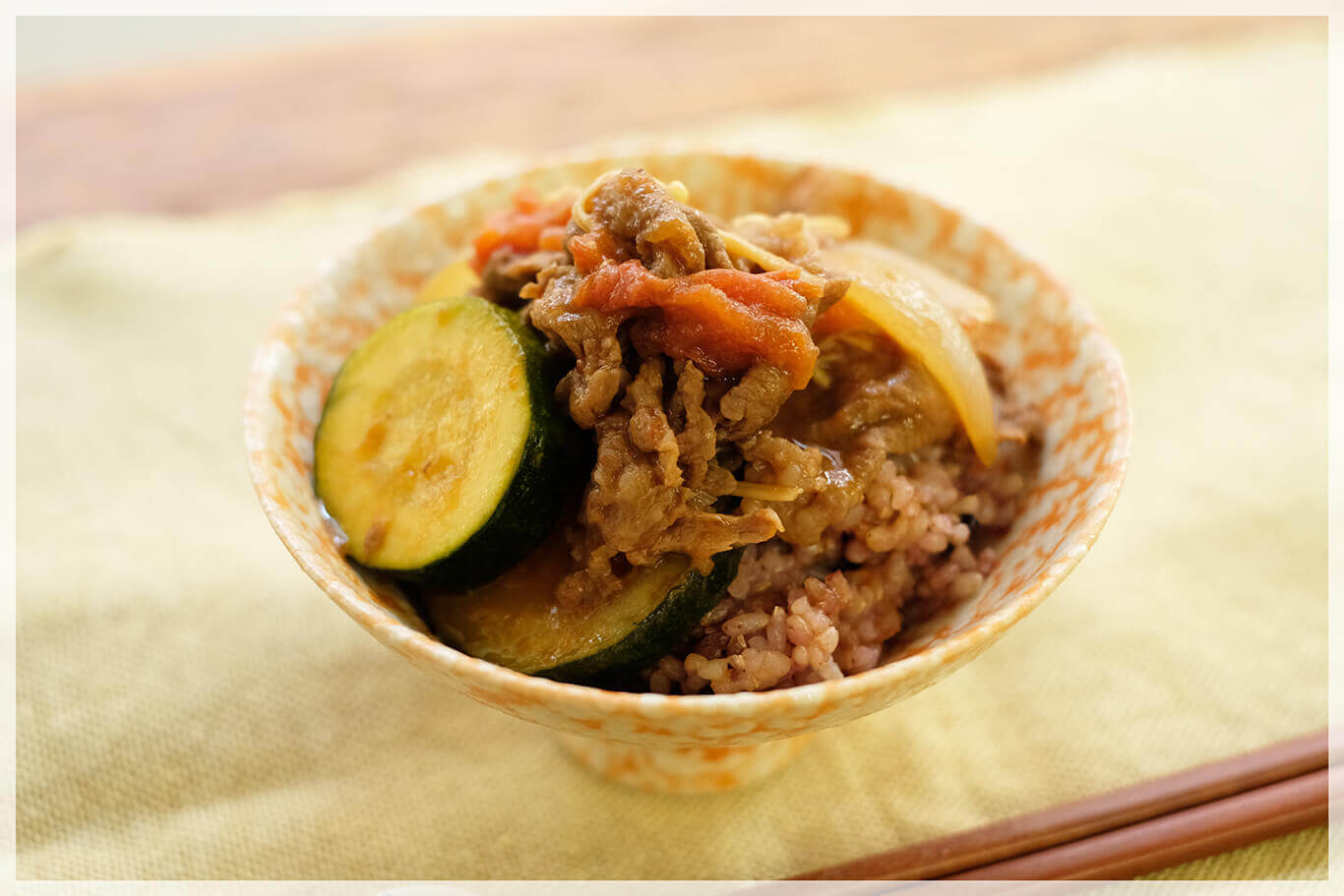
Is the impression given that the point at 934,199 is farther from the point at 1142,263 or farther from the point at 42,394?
the point at 42,394

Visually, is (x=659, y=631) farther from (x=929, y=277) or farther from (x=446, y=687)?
(x=929, y=277)

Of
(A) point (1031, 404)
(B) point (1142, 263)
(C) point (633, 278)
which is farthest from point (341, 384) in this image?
(B) point (1142, 263)

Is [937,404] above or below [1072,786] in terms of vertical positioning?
above

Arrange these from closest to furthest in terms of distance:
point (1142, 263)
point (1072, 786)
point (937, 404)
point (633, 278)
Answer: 1. point (633, 278)
2. point (937, 404)
3. point (1072, 786)
4. point (1142, 263)

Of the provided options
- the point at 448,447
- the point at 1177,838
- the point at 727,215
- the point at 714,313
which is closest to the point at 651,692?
the point at 448,447

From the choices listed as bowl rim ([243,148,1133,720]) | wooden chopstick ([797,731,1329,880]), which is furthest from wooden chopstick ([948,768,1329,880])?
bowl rim ([243,148,1133,720])

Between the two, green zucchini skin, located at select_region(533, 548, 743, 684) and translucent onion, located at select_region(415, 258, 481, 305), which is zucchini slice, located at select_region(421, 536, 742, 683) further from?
translucent onion, located at select_region(415, 258, 481, 305)

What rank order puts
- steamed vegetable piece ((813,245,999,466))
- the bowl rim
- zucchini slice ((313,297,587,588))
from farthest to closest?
1. steamed vegetable piece ((813,245,999,466))
2. zucchini slice ((313,297,587,588))
3. the bowl rim
